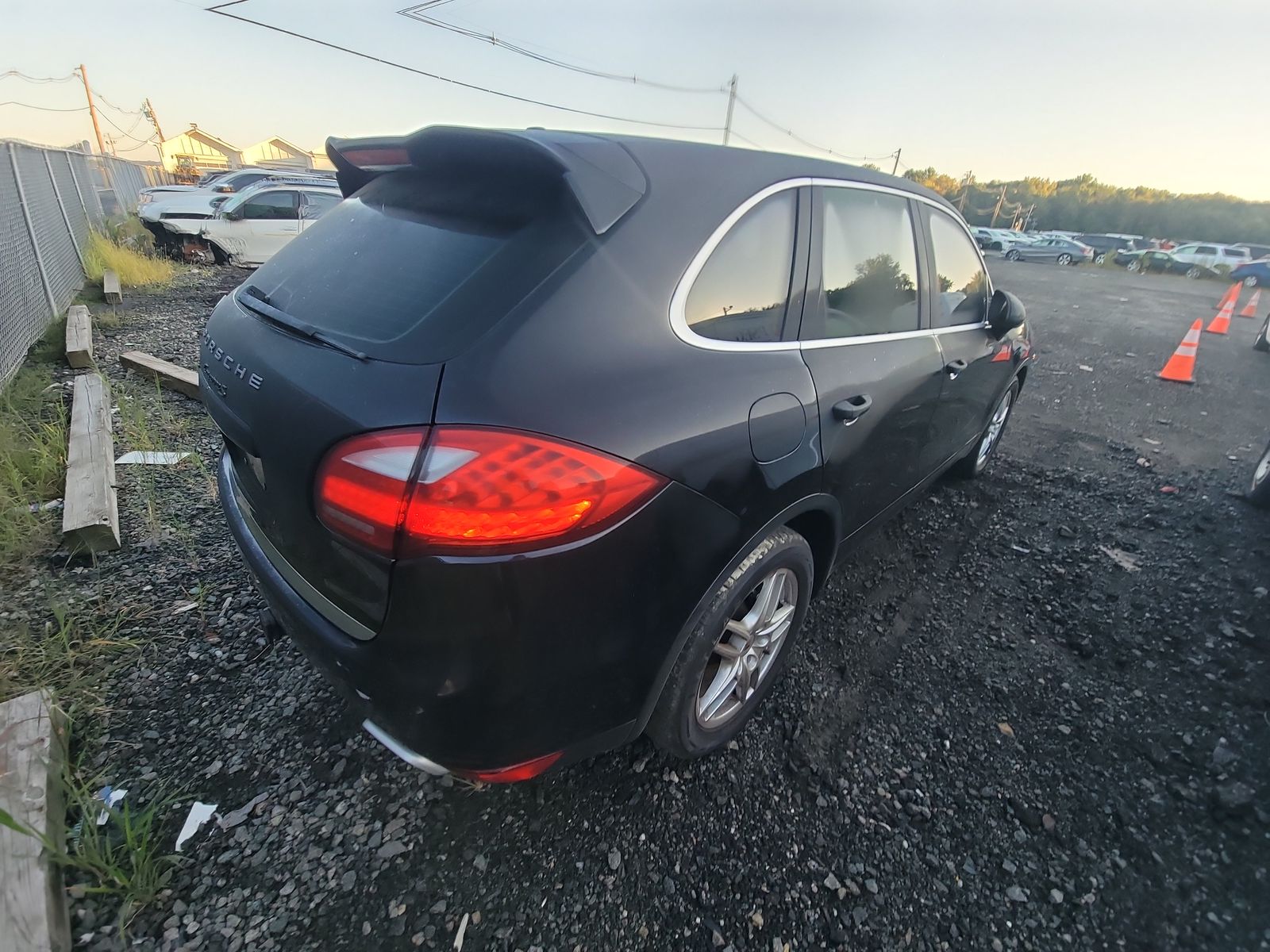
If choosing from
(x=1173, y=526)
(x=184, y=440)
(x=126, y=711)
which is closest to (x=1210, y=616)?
(x=1173, y=526)

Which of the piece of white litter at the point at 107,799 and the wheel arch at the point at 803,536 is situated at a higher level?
the wheel arch at the point at 803,536

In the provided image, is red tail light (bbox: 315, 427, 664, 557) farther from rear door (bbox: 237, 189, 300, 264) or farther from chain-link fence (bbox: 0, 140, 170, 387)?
rear door (bbox: 237, 189, 300, 264)

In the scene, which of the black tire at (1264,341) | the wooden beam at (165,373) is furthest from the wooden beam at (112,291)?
the black tire at (1264,341)

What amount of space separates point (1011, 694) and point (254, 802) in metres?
2.69

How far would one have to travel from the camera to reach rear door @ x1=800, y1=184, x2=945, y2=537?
6.44 feet

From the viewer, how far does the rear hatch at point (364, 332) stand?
4.16ft

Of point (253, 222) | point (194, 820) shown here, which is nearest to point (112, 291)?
point (253, 222)

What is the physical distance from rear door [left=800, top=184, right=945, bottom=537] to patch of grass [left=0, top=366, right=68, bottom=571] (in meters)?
3.45

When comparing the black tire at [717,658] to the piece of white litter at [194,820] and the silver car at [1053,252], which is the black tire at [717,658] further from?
the silver car at [1053,252]

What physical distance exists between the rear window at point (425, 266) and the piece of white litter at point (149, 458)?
2.47 m

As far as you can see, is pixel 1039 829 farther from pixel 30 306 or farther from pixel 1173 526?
pixel 30 306

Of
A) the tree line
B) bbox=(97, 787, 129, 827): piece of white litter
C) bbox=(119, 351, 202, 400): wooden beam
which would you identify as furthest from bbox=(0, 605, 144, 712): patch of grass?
the tree line

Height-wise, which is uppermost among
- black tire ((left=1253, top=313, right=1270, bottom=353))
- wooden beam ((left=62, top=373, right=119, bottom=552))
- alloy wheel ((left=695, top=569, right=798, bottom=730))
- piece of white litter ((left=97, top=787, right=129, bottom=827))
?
black tire ((left=1253, top=313, right=1270, bottom=353))

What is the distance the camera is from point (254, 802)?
1.80m
